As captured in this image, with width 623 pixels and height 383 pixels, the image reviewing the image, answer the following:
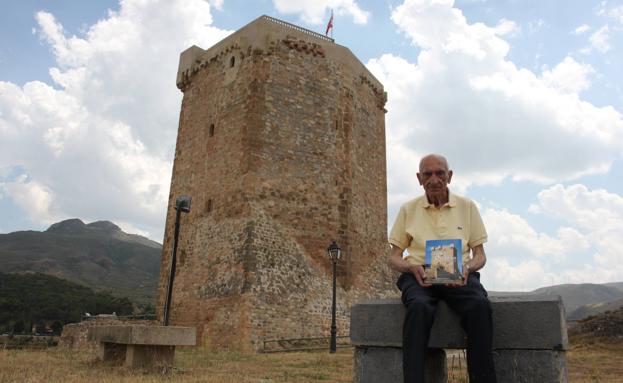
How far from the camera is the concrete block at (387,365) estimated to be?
3.52m

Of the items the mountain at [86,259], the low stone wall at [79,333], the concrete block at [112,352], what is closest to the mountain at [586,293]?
the mountain at [86,259]

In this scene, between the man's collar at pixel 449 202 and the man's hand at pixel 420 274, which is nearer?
the man's hand at pixel 420 274

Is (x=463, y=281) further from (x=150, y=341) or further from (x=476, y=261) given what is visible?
(x=150, y=341)

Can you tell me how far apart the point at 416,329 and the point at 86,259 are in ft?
305

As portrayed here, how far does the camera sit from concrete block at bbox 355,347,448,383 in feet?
11.5

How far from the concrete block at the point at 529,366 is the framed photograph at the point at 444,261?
65 cm

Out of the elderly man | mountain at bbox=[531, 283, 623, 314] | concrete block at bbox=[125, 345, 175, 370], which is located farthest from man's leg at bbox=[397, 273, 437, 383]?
mountain at bbox=[531, 283, 623, 314]

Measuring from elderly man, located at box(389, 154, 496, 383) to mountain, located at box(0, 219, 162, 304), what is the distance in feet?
178

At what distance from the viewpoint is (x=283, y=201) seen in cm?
1551

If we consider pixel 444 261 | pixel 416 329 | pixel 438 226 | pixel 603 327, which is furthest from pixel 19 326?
pixel 444 261

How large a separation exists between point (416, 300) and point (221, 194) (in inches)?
521

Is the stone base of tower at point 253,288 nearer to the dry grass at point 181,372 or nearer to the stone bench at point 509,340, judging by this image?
the dry grass at point 181,372

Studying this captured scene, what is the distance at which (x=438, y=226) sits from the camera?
148 inches

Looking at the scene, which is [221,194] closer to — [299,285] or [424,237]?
[299,285]
